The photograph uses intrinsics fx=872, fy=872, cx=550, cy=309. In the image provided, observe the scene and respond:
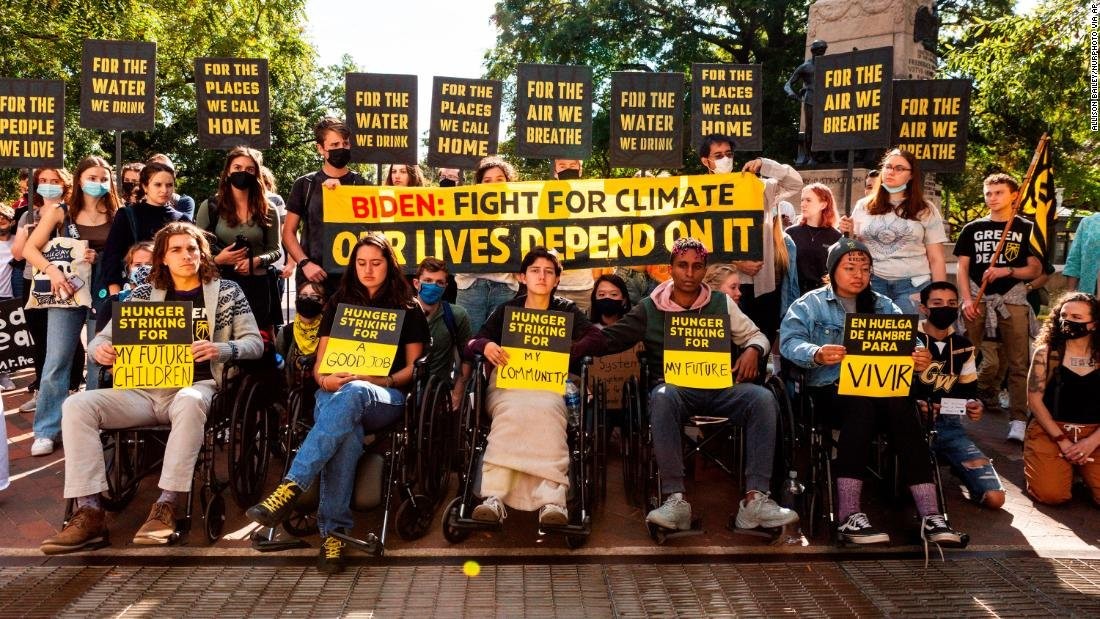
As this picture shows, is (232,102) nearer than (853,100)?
No

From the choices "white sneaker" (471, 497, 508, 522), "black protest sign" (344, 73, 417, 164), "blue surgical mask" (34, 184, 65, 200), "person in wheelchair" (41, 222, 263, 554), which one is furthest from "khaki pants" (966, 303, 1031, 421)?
"blue surgical mask" (34, 184, 65, 200)

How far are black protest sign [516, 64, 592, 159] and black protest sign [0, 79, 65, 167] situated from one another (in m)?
3.44

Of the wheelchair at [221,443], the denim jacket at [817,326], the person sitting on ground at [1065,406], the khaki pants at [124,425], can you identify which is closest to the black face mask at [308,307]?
the wheelchair at [221,443]

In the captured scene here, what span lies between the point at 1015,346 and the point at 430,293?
14.0 feet

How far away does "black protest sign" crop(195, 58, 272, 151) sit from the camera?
6.46m

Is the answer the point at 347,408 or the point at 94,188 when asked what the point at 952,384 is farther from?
the point at 94,188

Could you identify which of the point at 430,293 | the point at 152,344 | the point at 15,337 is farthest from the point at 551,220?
the point at 15,337

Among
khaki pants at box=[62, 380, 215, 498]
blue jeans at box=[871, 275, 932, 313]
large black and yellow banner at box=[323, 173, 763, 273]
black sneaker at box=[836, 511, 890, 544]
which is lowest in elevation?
black sneaker at box=[836, 511, 890, 544]

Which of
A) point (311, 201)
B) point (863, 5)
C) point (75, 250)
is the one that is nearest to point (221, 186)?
point (311, 201)

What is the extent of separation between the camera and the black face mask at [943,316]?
4711mm

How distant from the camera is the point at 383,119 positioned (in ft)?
21.0

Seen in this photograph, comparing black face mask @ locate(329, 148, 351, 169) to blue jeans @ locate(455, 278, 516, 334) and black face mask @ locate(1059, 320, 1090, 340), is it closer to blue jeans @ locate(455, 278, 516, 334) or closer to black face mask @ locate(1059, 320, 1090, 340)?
blue jeans @ locate(455, 278, 516, 334)

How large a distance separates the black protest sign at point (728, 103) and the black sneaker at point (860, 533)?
131 inches

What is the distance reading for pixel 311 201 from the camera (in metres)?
5.61
